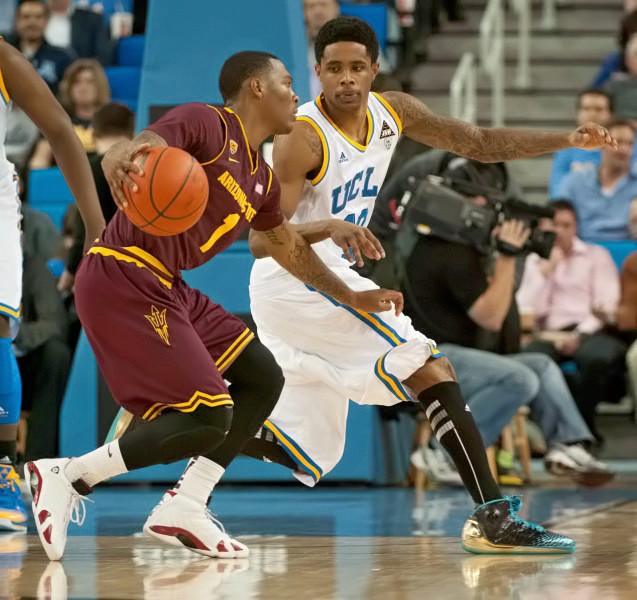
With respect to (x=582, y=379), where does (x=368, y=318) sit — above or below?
above

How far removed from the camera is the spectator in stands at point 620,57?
11.8 meters

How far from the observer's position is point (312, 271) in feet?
17.0

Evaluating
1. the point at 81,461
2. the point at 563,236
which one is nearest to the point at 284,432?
the point at 81,461

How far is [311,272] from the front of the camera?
5195 mm

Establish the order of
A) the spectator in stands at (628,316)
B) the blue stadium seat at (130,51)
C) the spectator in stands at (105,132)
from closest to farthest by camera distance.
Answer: the spectator in stands at (105,132) < the spectator in stands at (628,316) < the blue stadium seat at (130,51)

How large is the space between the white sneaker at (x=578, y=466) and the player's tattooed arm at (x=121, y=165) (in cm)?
459

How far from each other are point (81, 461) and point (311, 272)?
1105 mm

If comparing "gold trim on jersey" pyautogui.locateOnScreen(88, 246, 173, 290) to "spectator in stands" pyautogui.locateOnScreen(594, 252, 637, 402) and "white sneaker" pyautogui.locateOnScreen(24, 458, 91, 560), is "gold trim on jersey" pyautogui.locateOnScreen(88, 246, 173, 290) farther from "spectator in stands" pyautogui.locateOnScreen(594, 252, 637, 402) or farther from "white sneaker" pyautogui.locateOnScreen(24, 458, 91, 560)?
"spectator in stands" pyautogui.locateOnScreen(594, 252, 637, 402)

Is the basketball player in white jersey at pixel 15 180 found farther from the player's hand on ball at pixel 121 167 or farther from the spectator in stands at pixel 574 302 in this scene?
the spectator in stands at pixel 574 302

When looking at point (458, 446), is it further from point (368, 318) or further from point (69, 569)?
point (69, 569)

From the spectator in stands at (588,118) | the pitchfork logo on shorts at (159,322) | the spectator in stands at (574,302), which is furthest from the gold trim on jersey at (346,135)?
the spectator in stands at (588,118)

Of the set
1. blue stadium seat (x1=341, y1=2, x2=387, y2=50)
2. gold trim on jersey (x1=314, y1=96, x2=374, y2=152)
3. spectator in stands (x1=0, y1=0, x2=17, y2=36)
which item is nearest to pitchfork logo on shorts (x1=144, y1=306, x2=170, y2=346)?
gold trim on jersey (x1=314, y1=96, x2=374, y2=152)

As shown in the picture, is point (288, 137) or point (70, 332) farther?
point (70, 332)

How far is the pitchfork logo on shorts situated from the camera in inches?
180
